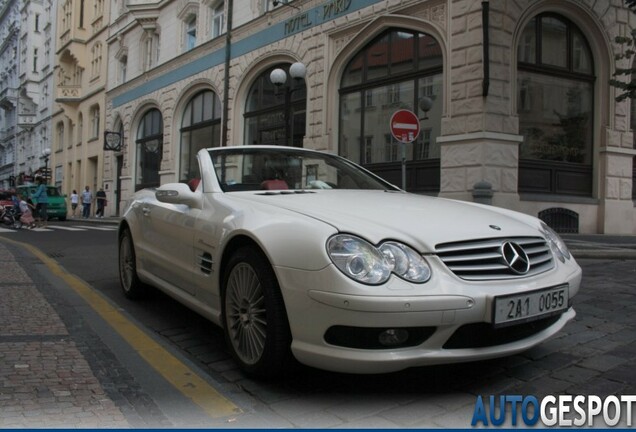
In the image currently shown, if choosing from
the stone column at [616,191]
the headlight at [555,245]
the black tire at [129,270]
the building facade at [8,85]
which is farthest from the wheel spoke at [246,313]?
the building facade at [8,85]

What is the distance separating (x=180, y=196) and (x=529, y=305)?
2437 mm

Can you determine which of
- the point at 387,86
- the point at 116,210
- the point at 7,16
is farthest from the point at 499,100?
the point at 7,16

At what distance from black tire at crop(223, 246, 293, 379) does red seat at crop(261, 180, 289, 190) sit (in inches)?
35.3

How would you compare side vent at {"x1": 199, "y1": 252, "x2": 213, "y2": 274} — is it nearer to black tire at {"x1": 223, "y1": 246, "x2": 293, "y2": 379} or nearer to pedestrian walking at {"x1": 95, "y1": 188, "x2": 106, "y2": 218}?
black tire at {"x1": 223, "y1": 246, "x2": 293, "y2": 379}

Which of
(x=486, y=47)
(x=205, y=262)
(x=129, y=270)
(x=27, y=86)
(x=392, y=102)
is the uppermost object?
(x=27, y=86)

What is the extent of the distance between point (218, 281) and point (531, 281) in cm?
181

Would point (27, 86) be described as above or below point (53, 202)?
above

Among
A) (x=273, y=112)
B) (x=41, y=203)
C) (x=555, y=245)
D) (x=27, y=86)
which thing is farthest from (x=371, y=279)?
(x=27, y=86)

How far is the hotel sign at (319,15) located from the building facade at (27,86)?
2827 centimetres

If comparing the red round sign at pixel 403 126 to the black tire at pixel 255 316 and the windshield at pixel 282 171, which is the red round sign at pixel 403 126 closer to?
the windshield at pixel 282 171

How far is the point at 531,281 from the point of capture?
2.74m

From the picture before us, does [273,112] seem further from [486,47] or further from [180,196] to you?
[180,196]

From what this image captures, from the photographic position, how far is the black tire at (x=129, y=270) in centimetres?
511

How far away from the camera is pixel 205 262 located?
137 inches
